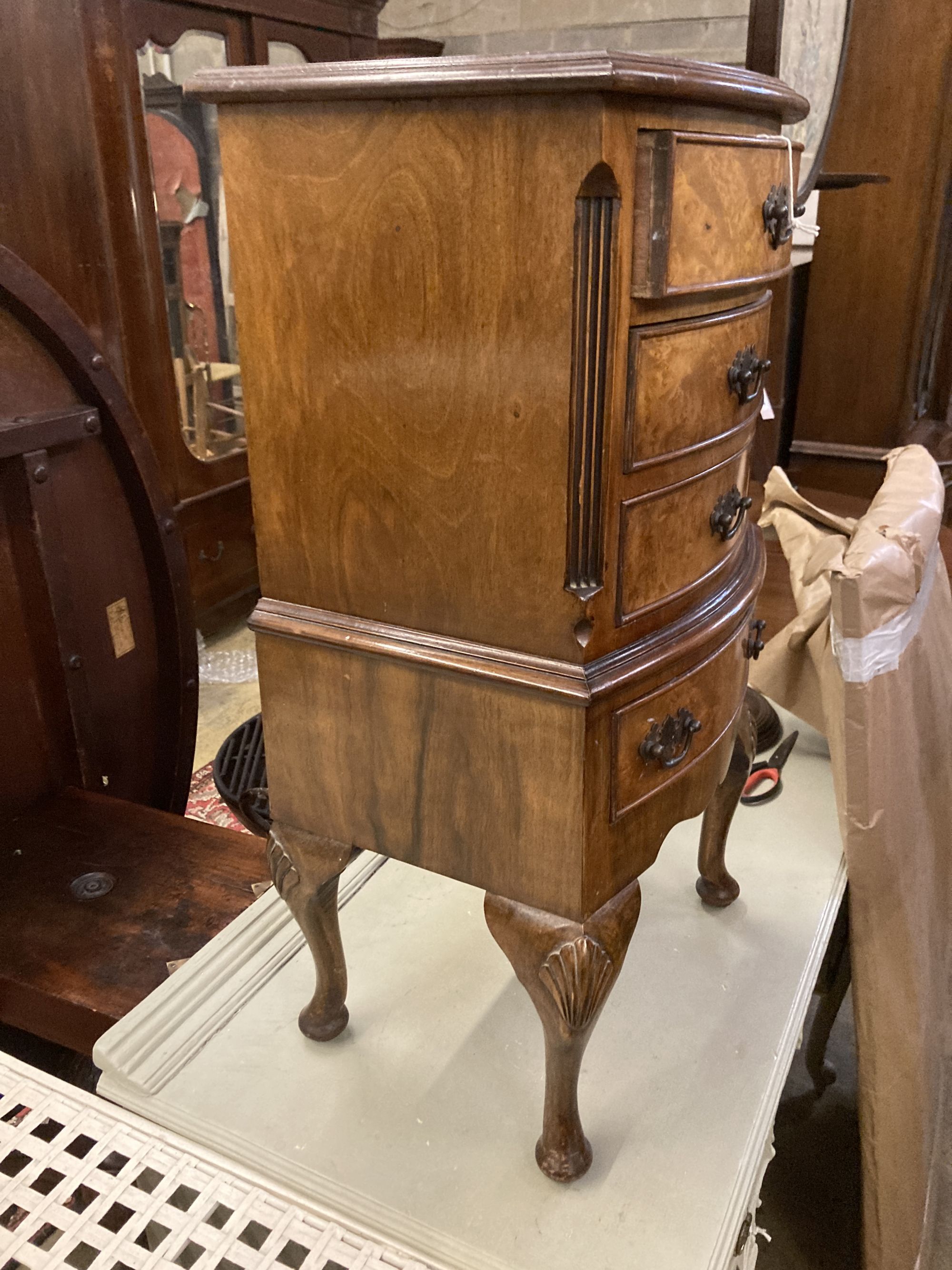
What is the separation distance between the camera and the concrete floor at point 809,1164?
1475mm

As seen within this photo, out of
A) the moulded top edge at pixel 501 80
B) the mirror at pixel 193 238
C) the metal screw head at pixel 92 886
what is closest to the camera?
the moulded top edge at pixel 501 80

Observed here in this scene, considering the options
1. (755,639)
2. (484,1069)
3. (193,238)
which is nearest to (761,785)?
(755,639)

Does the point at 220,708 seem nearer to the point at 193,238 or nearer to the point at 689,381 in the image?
the point at 193,238

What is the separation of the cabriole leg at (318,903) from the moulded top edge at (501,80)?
0.68 meters

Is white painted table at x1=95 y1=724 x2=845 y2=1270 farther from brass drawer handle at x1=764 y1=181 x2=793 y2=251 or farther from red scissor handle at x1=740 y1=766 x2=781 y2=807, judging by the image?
brass drawer handle at x1=764 y1=181 x2=793 y2=251

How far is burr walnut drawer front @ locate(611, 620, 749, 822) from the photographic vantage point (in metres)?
0.87

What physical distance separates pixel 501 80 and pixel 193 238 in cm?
236

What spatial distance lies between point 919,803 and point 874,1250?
1.83 feet

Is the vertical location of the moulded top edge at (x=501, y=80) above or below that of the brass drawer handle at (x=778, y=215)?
above

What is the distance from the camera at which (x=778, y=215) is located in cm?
86

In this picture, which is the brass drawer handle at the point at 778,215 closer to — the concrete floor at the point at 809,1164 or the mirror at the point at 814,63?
the mirror at the point at 814,63

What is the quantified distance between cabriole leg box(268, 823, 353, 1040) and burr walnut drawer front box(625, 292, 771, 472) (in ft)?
1.69

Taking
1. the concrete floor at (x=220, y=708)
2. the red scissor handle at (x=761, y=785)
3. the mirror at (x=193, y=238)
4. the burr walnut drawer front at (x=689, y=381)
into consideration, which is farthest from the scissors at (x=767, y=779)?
the mirror at (x=193, y=238)

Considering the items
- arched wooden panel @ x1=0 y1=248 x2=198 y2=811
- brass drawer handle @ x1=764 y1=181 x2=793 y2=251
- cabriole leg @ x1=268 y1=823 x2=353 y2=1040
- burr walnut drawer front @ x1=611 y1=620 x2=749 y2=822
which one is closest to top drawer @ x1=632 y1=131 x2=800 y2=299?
brass drawer handle @ x1=764 y1=181 x2=793 y2=251
